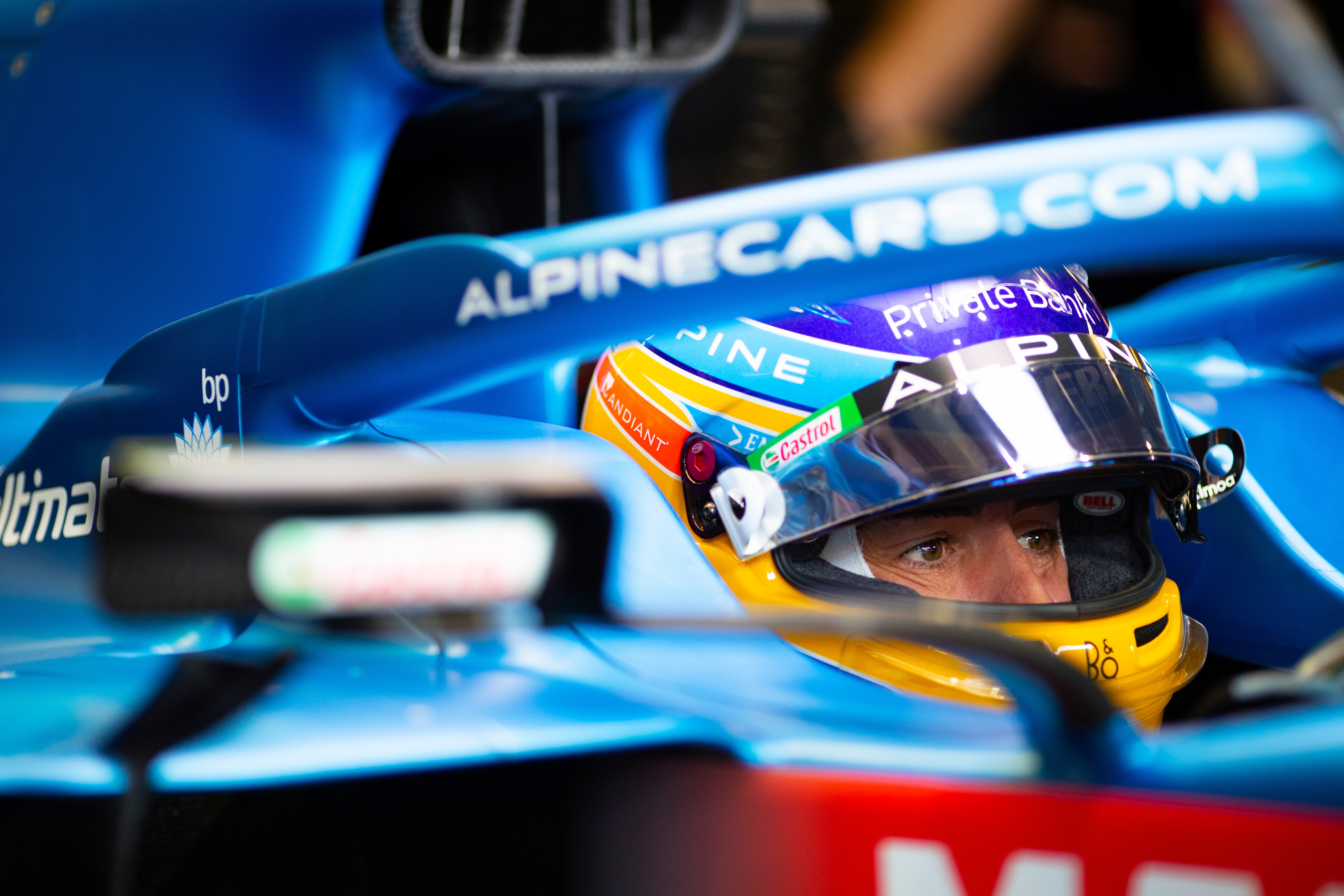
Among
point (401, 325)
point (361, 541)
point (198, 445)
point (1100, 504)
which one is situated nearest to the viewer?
point (361, 541)

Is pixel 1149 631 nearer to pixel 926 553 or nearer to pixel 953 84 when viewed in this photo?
pixel 926 553

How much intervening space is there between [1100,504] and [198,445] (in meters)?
0.91

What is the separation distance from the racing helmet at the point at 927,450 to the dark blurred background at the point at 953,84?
2.11 meters

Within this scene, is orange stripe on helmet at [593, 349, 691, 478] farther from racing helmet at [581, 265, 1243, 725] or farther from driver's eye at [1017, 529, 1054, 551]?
driver's eye at [1017, 529, 1054, 551]

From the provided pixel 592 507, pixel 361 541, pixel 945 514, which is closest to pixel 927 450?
pixel 945 514

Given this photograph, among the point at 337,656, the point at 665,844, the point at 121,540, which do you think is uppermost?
the point at 121,540

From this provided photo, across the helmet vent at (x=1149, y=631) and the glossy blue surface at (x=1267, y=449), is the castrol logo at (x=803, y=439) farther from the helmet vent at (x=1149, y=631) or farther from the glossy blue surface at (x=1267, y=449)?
the glossy blue surface at (x=1267, y=449)

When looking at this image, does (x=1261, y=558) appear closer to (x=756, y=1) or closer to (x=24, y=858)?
(x=756, y=1)

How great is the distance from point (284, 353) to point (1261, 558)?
43.5 inches

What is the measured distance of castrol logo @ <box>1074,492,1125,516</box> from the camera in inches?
47.9

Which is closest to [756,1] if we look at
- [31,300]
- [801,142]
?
[31,300]

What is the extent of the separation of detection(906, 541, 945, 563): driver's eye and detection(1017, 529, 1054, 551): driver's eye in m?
0.13

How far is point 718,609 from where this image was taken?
31.3 inches

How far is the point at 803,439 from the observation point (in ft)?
3.15
